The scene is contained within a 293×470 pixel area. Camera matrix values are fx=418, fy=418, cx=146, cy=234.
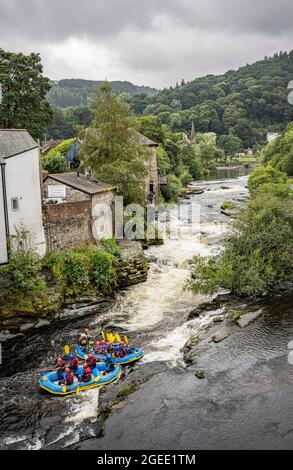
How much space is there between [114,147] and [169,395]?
2298 cm

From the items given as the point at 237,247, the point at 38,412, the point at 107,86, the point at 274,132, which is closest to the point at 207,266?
the point at 237,247

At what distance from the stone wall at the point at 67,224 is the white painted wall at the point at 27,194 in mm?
562

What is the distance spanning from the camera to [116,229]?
108 ft

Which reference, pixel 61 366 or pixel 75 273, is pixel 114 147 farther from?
pixel 61 366

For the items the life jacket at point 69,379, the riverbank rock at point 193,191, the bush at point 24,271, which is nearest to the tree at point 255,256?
the bush at point 24,271

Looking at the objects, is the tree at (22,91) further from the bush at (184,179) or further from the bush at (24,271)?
the bush at (184,179)

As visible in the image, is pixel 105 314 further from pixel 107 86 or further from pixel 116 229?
pixel 107 86

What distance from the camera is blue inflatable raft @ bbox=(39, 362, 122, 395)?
15.8m

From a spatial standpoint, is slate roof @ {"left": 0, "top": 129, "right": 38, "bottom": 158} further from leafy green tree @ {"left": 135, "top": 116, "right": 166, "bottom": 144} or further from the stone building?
leafy green tree @ {"left": 135, "top": 116, "right": 166, "bottom": 144}

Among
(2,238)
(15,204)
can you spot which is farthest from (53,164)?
(2,238)

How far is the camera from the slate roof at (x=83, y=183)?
28.5 meters

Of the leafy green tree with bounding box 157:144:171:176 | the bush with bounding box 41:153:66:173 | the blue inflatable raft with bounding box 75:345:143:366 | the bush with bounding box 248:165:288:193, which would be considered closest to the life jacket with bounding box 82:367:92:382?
the blue inflatable raft with bounding box 75:345:143:366
